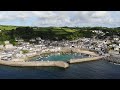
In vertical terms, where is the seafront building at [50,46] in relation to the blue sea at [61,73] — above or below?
above

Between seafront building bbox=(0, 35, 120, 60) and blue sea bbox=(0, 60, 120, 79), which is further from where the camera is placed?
seafront building bbox=(0, 35, 120, 60)

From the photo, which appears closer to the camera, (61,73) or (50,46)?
(61,73)

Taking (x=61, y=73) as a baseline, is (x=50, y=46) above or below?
above

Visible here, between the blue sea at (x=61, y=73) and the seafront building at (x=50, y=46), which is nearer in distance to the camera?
the blue sea at (x=61, y=73)

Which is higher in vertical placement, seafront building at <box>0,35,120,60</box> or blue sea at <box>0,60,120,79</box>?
seafront building at <box>0,35,120,60</box>

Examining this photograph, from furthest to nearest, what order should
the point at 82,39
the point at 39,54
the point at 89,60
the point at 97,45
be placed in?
the point at 82,39 → the point at 97,45 → the point at 39,54 → the point at 89,60
